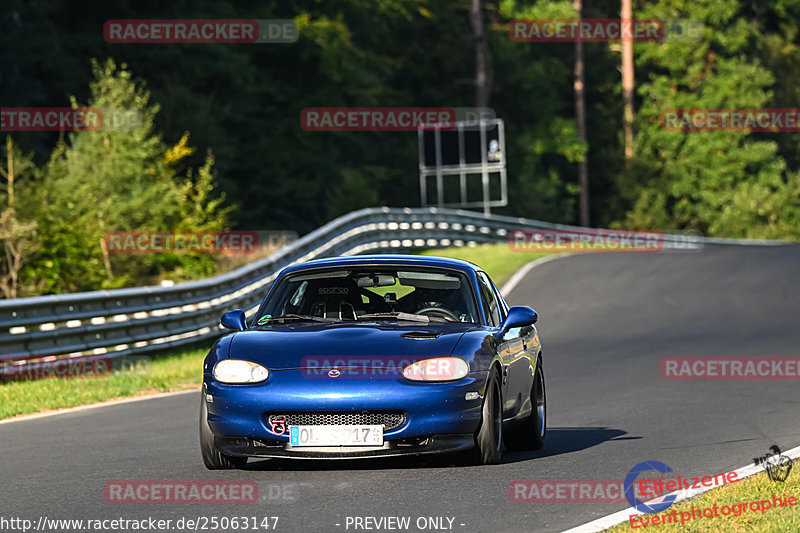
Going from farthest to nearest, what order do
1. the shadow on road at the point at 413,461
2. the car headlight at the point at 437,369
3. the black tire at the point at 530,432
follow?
1. the black tire at the point at 530,432
2. the shadow on road at the point at 413,461
3. the car headlight at the point at 437,369

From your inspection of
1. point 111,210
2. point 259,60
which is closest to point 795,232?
point 259,60

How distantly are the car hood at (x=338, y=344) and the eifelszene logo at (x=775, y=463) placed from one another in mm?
2048

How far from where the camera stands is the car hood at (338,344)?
9141 millimetres

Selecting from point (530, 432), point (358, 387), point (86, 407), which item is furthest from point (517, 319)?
point (86, 407)

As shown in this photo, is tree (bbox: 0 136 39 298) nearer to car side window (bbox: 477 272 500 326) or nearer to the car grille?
car side window (bbox: 477 272 500 326)

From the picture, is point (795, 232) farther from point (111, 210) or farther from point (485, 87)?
point (111, 210)

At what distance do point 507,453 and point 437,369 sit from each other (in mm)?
1780

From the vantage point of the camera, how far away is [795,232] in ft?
248

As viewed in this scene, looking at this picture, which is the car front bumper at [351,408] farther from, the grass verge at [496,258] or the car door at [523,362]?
the grass verge at [496,258]

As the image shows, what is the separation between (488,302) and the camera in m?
10.7

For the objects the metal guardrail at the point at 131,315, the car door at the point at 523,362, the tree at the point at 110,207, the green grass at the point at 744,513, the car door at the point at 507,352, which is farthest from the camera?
the tree at the point at 110,207

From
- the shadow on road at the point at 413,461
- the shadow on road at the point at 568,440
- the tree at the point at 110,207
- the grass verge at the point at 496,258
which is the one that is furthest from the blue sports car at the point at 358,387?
the grass verge at the point at 496,258

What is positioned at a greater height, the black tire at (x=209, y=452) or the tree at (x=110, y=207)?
the tree at (x=110, y=207)

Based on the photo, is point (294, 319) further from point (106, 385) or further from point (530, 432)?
point (106, 385)
